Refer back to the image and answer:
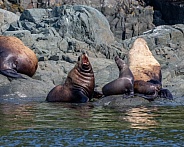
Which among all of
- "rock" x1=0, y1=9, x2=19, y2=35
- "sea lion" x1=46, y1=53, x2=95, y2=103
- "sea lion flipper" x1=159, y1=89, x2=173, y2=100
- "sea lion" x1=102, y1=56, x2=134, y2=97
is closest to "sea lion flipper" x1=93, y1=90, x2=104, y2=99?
"sea lion" x1=46, y1=53, x2=95, y2=103

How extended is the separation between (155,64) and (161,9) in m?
11.0

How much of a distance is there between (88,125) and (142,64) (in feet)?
19.1

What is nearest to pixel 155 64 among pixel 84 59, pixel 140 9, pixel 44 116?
pixel 84 59

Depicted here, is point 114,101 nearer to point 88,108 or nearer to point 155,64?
point 88,108

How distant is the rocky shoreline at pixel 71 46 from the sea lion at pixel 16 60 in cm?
29

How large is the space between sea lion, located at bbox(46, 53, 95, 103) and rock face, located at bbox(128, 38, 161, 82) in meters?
1.14

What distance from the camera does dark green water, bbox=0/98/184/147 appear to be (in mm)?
8141

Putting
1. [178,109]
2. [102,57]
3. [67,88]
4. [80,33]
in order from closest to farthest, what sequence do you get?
[178,109], [67,88], [102,57], [80,33]

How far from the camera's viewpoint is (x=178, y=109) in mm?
12180

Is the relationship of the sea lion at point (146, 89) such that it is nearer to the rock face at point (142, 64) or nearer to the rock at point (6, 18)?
the rock face at point (142, 64)

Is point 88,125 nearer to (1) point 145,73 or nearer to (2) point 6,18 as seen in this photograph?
(1) point 145,73

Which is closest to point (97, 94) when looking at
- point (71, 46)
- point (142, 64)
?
point (142, 64)

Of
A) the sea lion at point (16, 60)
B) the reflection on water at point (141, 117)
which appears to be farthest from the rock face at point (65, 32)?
the reflection on water at point (141, 117)

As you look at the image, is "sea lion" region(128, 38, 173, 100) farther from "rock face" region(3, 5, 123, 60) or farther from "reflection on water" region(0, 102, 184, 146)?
"rock face" region(3, 5, 123, 60)
